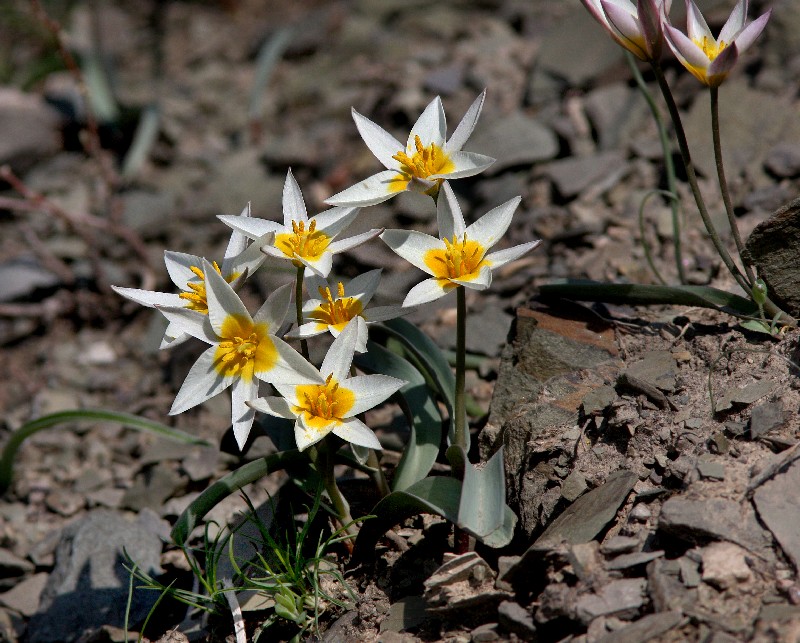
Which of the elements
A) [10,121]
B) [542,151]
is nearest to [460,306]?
[542,151]

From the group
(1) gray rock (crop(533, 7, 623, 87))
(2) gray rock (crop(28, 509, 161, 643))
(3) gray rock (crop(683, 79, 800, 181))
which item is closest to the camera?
(2) gray rock (crop(28, 509, 161, 643))

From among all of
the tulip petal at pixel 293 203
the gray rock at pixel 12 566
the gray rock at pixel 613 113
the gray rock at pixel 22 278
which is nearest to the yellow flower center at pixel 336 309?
the tulip petal at pixel 293 203

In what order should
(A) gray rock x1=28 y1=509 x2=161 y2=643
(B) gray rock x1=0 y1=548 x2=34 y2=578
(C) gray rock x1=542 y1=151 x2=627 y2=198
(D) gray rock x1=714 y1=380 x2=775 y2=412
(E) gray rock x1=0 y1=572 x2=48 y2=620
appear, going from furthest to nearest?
(C) gray rock x1=542 y1=151 x2=627 y2=198 < (B) gray rock x1=0 y1=548 x2=34 y2=578 < (E) gray rock x1=0 y1=572 x2=48 y2=620 < (A) gray rock x1=28 y1=509 x2=161 y2=643 < (D) gray rock x1=714 y1=380 x2=775 y2=412

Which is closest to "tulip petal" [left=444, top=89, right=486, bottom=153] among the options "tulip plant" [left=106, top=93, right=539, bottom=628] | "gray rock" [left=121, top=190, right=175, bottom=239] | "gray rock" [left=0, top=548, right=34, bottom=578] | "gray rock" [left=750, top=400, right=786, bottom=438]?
"tulip plant" [left=106, top=93, right=539, bottom=628]

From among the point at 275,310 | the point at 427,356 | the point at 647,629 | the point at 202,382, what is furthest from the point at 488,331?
the point at 647,629

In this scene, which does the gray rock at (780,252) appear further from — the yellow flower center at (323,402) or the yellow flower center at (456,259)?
the yellow flower center at (323,402)

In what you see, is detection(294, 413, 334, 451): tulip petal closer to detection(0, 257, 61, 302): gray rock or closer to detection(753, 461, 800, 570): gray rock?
detection(753, 461, 800, 570): gray rock
